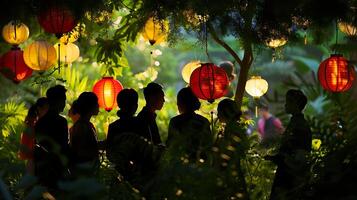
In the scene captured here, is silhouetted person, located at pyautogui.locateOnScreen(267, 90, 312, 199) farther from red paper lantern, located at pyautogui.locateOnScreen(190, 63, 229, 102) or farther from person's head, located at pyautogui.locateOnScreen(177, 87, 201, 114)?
red paper lantern, located at pyautogui.locateOnScreen(190, 63, 229, 102)

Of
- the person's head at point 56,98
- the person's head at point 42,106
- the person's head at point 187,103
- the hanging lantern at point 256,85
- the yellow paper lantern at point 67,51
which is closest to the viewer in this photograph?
the person's head at point 42,106

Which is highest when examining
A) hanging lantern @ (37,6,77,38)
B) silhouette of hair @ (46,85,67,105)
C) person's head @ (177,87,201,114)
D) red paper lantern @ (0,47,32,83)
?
hanging lantern @ (37,6,77,38)

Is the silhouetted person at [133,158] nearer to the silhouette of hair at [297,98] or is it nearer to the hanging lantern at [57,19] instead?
the silhouette of hair at [297,98]

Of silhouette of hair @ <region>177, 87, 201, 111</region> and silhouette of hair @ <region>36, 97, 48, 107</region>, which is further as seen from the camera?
silhouette of hair @ <region>177, 87, 201, 111</region>

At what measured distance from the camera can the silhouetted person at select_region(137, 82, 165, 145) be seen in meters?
4.93

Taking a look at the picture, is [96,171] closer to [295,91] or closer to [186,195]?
[186,195]

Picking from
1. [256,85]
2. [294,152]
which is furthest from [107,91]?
[294,152]

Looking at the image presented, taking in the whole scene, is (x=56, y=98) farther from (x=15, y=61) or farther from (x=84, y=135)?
(x=15, y=61)

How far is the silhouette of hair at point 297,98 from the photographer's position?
4098 millimetres

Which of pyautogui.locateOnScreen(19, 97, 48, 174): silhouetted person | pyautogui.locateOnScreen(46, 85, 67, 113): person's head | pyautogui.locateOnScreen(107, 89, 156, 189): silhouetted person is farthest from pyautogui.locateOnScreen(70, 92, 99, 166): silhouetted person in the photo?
pyautogui.locateOnScreen(107, 89, 156, 189): silhouetted person

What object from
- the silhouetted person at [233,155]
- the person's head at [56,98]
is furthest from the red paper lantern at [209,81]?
the silhouetted person at [233,155]

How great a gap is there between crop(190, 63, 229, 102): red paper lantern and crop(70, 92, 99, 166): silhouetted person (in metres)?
1.70

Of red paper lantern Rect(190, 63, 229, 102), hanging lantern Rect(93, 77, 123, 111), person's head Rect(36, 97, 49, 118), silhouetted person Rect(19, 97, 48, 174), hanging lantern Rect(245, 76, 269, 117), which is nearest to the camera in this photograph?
silhouetted person Rect(19, 97, 48, 174)

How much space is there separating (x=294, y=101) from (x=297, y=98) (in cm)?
12
